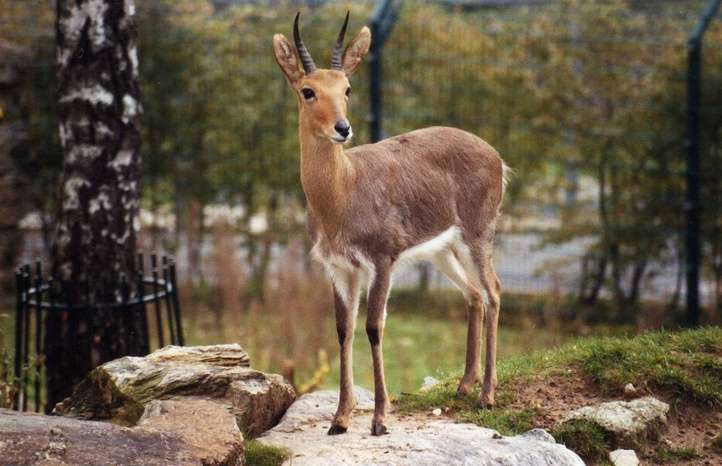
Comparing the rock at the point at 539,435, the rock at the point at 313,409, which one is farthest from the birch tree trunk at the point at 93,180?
the rock at the point at 539,435

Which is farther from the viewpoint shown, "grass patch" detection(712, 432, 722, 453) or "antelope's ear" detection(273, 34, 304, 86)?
"grass patch" detection(712, 432, 722, 453)

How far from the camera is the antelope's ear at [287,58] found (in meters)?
5.88

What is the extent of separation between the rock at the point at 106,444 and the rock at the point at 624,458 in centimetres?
214

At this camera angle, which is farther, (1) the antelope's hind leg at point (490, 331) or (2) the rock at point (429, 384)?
(2) the rock at point (429, 384)

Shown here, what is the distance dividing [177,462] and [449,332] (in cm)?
730

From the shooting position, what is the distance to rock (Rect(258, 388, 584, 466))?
564 centimetres

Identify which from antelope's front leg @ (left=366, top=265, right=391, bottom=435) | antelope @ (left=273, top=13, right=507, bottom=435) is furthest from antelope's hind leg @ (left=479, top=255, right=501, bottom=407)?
antelope's front leg @ (left=366, top=265, right=391, bottom=435)

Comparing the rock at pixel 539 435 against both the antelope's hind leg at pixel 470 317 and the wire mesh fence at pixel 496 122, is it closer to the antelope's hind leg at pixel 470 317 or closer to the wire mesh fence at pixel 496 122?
the antelope's hind leg at pixel 470 317

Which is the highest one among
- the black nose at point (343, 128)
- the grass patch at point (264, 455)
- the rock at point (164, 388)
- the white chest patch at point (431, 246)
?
the black nose at point (343, 128)

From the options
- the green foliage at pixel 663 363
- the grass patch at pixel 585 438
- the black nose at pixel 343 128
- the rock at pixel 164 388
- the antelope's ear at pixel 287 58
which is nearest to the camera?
the black nose at pixel 343 128

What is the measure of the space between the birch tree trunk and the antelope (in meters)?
1.83

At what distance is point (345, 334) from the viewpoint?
6.27 meters

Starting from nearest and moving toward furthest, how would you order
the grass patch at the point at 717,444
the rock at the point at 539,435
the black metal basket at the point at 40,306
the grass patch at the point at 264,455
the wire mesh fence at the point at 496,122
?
the grass patch at the point at 264,455 → the rock at the point at 539,435 → the grass patch at the point at 717,444 → the black metal basket at the point at 40,306 → the wire mesh fence at the point at 496,122

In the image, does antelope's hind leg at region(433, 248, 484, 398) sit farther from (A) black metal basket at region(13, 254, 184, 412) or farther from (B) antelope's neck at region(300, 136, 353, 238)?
(A) black metal basket at region(13, 254, 184, 412)
